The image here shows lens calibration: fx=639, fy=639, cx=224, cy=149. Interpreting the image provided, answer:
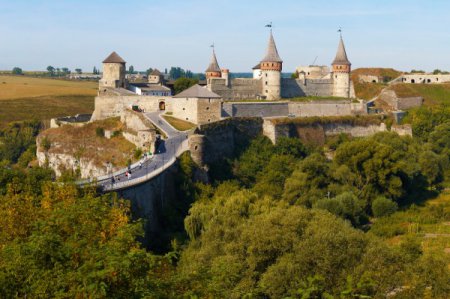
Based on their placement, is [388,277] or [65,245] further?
[388,277]

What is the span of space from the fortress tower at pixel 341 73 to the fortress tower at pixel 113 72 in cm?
2414

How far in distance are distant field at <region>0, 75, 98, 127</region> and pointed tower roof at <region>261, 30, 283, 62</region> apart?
154 ft

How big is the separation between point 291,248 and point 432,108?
54689 mm

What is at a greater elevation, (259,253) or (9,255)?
(9,255)

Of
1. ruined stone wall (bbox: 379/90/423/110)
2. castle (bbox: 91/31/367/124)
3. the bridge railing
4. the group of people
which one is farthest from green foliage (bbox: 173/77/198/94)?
the group of people

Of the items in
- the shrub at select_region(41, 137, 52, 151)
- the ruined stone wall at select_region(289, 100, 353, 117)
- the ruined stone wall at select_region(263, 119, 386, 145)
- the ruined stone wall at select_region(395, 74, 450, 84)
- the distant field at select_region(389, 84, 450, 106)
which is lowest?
the shrub at select_region(41, 137, 52, 151)

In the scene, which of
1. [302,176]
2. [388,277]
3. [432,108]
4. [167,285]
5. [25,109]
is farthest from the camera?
[25,109]

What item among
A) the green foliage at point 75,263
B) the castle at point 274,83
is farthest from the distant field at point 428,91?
the green foliage at point 75,263

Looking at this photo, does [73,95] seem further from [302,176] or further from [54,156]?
[302,176]

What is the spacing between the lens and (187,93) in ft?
183

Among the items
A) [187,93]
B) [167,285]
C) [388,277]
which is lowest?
[388,277]

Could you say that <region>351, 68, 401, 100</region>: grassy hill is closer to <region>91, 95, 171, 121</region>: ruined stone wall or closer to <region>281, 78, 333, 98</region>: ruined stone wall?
<region>281, 78, 333, 98</region>: ruined stone wall

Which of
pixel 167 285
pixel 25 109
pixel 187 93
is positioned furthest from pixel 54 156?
pixel 25 109

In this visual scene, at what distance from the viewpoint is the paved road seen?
35.5 meters
